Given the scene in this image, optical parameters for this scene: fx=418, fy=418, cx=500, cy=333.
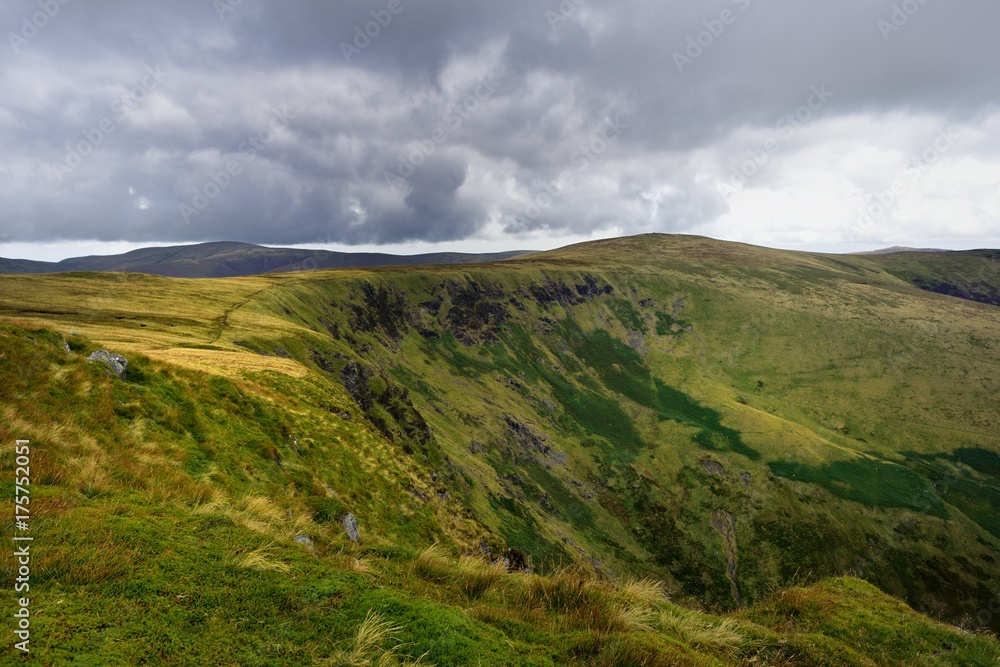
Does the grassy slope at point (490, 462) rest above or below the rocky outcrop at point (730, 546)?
above

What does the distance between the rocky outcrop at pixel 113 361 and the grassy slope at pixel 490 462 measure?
1.50ft

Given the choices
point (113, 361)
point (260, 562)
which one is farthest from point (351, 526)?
point (113, 361)

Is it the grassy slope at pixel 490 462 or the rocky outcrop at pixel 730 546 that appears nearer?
the grassy slope at pixel 490 462

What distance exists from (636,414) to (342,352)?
105m

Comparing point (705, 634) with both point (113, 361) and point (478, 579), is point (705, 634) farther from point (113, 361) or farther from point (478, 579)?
point (113, 361)

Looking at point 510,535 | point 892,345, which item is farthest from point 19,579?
point 892,345

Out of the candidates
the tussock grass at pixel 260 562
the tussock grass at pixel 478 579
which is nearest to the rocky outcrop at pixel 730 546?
the tussock grass at pixel 478 579

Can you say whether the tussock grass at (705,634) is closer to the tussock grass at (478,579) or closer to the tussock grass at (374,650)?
the tussock grass at (478,579)

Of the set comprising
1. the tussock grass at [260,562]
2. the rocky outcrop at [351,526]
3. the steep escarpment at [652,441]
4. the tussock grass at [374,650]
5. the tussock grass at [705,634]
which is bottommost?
the steep escarpment at [652,441]

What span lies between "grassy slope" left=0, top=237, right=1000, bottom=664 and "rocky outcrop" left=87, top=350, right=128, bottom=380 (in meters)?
0.46

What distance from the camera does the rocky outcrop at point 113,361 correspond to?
52.8 feet

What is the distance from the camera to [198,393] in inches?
752

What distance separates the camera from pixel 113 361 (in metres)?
16.6

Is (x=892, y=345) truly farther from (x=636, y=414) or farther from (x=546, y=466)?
(x=546, y=466)
